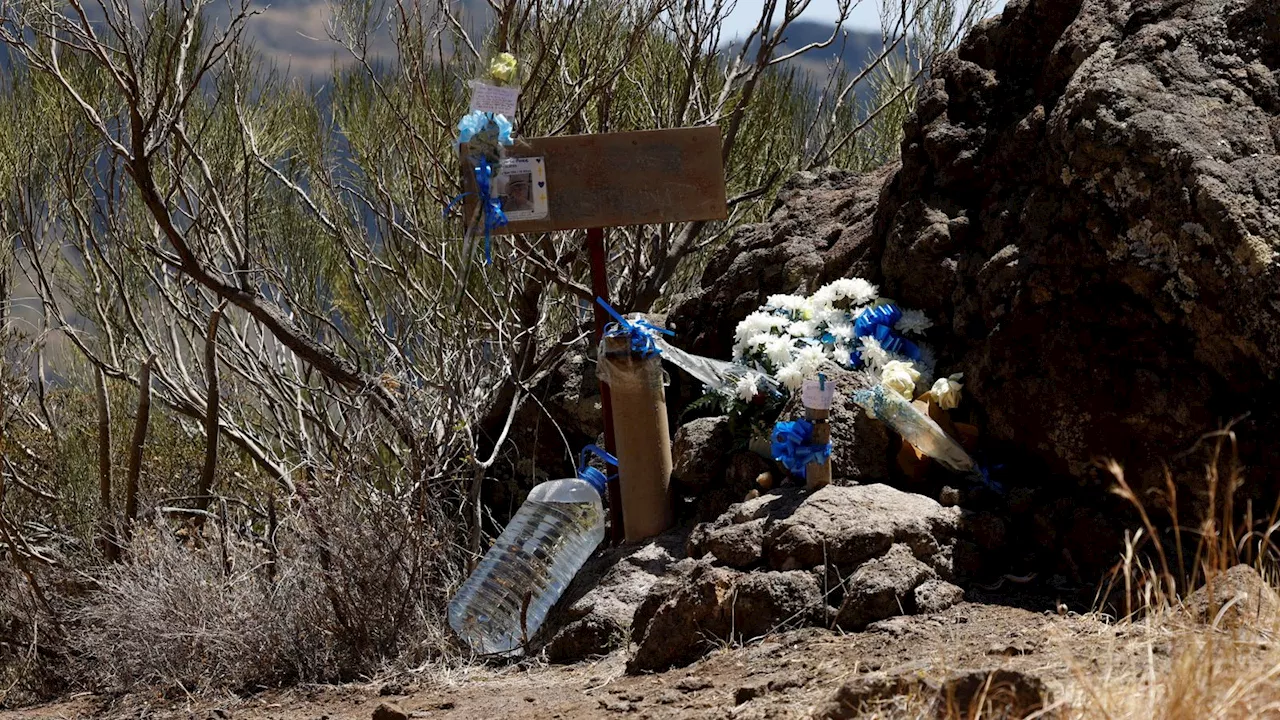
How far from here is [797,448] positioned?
13.5 ft

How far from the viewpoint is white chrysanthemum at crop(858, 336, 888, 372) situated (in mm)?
4418

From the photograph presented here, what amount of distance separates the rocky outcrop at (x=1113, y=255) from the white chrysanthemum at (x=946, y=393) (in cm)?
6

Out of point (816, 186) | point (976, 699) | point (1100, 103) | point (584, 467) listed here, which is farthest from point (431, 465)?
point (976, 699)

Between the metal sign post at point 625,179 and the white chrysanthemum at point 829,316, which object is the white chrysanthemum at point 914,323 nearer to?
the white chrysanthemum at point 829,316

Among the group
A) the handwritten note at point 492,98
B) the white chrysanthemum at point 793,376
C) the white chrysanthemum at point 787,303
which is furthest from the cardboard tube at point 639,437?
the handwritten note at point 492,98

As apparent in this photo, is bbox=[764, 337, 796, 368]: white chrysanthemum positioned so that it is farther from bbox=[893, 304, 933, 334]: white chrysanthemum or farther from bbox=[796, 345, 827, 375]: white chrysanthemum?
bbox=[893, 304, 933, 334]: white chrysanthemum

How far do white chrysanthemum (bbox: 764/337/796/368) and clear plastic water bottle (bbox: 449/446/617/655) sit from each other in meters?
0.67

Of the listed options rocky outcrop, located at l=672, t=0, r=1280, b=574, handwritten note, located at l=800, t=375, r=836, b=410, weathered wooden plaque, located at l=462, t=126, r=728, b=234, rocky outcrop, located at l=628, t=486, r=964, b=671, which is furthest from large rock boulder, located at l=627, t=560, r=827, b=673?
weathered wooden plaque, located at l=462, t=126, r=728, b=234

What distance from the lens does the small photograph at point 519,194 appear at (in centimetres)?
452

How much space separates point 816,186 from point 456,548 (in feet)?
7.07

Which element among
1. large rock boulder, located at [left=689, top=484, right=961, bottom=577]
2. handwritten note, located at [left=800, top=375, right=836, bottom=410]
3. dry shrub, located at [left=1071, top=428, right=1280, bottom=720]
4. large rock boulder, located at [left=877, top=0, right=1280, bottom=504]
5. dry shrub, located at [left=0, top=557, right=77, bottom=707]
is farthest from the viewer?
dry shrub, located at [left=0, top=557, right=77, bottom=707]

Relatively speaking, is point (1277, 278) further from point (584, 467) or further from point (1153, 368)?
point (584, 467)

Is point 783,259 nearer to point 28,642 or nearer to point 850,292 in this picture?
point 850,292

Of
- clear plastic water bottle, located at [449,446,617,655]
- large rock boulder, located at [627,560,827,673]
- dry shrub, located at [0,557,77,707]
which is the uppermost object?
large rock boulder, located at [627,560,827,673]
